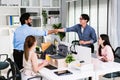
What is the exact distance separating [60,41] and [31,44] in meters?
1.00

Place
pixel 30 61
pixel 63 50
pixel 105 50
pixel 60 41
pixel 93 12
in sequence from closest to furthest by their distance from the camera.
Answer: pixel 30 61, pixel 63 50, pixel 105 50, pixel 60 41, pixel 93 12

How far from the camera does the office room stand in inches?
125

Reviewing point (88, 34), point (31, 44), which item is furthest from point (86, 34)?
point (31, 44)

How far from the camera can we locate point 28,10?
6602mm

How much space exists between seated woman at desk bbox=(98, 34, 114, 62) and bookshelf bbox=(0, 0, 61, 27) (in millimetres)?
3044

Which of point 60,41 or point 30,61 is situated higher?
point 60,41

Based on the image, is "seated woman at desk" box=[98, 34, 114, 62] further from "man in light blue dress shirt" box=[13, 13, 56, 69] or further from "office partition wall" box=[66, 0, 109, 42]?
"office partition wall" box=[66, 0, 109, 42]

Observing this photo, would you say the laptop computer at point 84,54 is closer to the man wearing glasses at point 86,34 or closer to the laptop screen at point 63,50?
the laptop screen at point 63,50

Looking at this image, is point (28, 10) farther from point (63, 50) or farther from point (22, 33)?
point (63, 50)

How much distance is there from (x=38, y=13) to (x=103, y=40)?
130 inches

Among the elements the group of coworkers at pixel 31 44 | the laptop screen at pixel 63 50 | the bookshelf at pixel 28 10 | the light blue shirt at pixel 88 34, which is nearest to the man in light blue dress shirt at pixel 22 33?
the group of coworkers at pixel 31 44

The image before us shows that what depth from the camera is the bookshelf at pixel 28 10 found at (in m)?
6.29

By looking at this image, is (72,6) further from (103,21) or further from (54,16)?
(103,21)

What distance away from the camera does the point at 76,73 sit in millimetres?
3021
